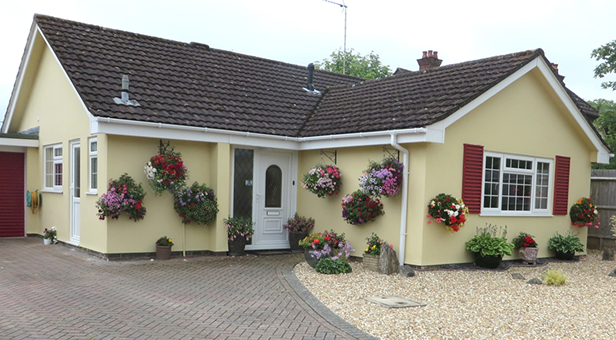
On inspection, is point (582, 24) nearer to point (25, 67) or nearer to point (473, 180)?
point (473, 180)

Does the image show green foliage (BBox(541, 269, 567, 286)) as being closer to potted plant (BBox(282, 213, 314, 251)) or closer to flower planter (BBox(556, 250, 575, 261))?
flower planter (BBox(556, 250, 575, 261))

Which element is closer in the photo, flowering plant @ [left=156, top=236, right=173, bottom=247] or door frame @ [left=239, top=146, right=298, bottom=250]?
flowering plant @ [left=156, top=236, right=173, bottom=247]

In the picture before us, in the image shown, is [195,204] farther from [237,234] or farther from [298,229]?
[298,229]

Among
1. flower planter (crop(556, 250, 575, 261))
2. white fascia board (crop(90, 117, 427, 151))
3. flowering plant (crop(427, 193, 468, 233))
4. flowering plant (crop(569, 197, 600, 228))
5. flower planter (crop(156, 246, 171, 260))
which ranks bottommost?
flower planter (crop(556, 250, 575, 261))

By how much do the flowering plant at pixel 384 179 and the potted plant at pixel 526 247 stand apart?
3476mm

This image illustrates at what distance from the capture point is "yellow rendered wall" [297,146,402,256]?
10.9 meters

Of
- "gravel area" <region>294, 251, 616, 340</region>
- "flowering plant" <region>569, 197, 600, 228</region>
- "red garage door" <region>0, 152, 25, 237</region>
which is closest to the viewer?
"gravel area" <region>294, 251, 616, 340</region>

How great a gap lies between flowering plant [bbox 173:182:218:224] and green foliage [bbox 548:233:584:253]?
8059 mm

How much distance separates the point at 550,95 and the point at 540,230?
3186mm

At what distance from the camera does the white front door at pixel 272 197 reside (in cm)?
1252

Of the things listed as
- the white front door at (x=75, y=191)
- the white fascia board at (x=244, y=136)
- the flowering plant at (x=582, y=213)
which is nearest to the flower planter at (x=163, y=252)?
the white fascia board at (x=244, y=136)

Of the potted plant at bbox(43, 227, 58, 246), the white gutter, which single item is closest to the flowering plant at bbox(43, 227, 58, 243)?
the potted plant at bbox(43, 227, 58, 246)

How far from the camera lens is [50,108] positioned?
1353 cm

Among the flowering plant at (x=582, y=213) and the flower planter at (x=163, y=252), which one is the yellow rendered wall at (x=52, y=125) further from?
the flowering plant at (x=582, y=213)
